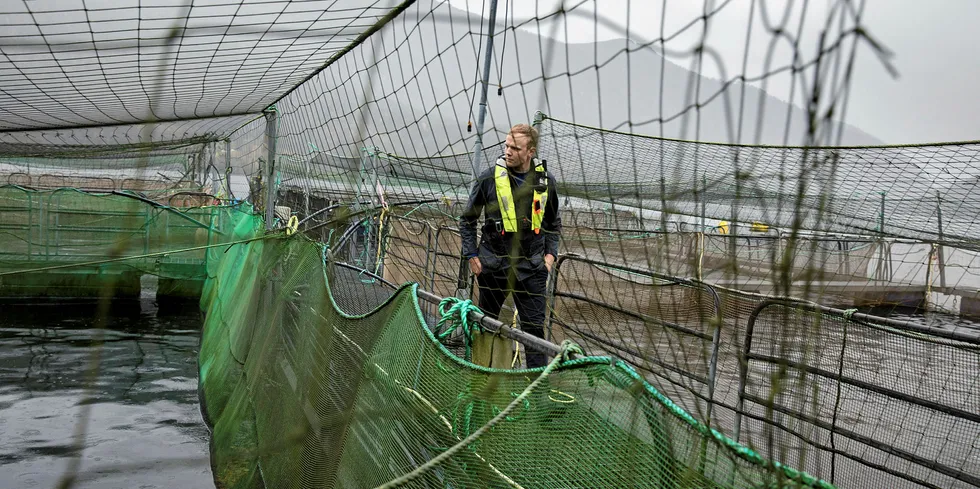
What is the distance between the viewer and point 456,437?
2.01 m

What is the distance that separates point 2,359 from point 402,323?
786 centimetres

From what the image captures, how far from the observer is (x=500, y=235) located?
4180mm

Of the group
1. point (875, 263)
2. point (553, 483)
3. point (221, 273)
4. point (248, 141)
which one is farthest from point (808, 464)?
point (875, 263)

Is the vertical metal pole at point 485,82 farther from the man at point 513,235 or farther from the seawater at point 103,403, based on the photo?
the seawater at point 103,403

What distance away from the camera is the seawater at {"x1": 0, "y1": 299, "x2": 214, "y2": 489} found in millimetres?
5277

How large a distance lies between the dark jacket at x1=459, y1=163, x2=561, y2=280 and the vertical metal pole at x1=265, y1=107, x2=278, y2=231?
4147 millimetres

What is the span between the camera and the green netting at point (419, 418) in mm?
1498

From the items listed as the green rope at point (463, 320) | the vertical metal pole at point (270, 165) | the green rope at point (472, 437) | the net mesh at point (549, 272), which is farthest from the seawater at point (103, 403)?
the green rope at point (472, 437)

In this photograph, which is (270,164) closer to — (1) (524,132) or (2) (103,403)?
(2) (103,403)

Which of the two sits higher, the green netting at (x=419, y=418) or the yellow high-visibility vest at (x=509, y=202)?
the yellow high-visibility vest at (x=509, y=202)

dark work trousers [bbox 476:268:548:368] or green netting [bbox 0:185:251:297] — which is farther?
green netting [bbox 0:185:251:297]

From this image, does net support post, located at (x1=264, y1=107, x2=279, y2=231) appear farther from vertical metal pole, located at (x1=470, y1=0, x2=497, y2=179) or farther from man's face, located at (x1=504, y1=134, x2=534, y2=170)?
man's face, located at (x1=504, y1=134, x2=534, y2=170)

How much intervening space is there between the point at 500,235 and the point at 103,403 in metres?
4.86

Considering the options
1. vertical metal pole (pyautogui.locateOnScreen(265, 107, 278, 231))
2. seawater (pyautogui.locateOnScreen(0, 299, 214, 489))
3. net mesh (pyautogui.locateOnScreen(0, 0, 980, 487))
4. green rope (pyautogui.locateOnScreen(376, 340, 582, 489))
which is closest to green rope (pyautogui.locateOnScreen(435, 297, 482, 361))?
net mesh (pyautogui.locateOnScreen(0, 0, 980, 487))
